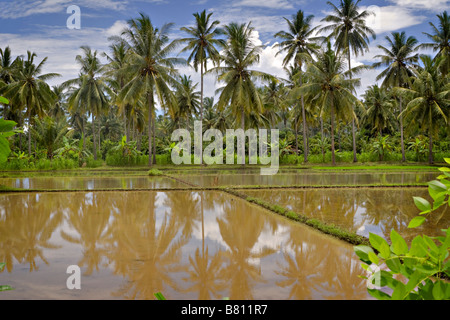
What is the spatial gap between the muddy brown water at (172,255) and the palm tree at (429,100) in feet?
74.1

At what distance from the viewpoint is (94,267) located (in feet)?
15.8

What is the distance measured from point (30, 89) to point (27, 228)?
23773 millimetres

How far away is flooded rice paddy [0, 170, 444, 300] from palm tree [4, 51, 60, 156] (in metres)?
18.5

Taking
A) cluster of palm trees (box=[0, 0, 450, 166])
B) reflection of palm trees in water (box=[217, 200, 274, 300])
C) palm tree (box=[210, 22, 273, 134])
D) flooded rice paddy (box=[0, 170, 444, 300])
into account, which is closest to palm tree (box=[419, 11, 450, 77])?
cluster of palm trees (box=[0, 0, 450, 166])

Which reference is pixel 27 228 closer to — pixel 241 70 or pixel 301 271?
pixel 301 271

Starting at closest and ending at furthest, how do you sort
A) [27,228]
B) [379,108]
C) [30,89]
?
[27,228], [30,89], [379,108]

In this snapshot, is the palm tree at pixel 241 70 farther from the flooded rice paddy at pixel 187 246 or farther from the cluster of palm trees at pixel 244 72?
→ the flooded rice paddy at pixel 187 246

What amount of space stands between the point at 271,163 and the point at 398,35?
1468cm

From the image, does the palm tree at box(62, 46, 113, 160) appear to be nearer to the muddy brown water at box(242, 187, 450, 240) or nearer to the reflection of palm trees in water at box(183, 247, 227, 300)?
the muddy brown water at box(242, 187, 450, 240)

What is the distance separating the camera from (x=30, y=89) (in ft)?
90.8

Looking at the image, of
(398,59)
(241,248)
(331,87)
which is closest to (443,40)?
(398,59)

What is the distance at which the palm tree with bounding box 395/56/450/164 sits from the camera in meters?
26.6

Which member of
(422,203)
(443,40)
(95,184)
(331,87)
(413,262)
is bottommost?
(95,184)
